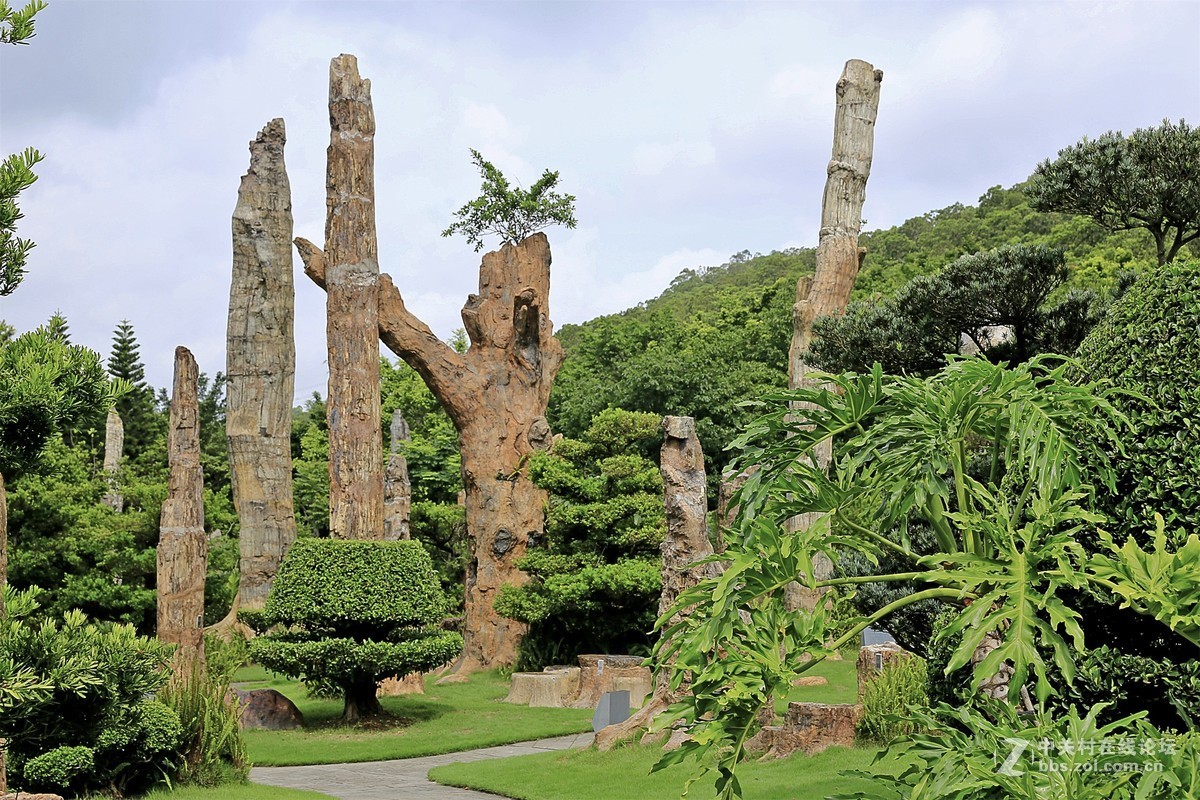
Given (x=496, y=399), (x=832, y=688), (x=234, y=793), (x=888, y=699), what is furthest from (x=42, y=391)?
(x=496, y=399)

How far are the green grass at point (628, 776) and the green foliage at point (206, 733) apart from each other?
1.64m

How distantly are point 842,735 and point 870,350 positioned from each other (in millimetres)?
3288

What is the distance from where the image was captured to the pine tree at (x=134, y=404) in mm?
31281

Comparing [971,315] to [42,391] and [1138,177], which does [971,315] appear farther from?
[42,391]

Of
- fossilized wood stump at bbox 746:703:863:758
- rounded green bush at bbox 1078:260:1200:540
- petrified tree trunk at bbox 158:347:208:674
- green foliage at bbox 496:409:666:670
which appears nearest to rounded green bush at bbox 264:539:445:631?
petrified tree trunk at bbox 158:347:208:674

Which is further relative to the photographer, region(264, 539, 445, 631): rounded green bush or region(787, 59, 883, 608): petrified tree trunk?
region(787, 59, 883, 608): petrified tree trunk

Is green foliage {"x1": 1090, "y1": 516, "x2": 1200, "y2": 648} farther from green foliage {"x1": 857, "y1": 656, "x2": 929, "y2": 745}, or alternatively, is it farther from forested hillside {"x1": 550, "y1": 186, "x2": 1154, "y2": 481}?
forested hillside {"x1": 550, "y1": 186, "x2": 1154, "y2": 481}

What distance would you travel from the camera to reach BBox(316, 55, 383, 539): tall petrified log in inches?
533

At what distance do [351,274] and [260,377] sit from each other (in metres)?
4.40

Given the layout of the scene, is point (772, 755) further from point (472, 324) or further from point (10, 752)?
point (472, 324)

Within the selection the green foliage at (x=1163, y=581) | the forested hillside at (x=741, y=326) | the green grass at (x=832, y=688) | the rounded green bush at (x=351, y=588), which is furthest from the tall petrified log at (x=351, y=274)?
the green foliage at (x=1163, y=581)

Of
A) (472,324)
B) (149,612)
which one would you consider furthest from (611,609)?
(149,612)

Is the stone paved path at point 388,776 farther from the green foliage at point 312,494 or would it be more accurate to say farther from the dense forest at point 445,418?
the green foliage at point 312,494

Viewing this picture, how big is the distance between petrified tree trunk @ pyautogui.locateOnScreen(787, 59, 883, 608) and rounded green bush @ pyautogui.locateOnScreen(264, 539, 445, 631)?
4.47 metres
